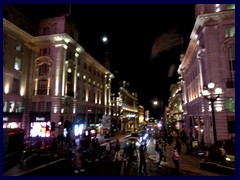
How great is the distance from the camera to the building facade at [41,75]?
32.2 metres

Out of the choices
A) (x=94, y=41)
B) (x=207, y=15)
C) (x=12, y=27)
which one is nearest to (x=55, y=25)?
(x=12, y=27)

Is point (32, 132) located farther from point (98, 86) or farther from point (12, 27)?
point (98, 86)

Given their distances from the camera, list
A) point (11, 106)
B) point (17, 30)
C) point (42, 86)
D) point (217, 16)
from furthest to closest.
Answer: point (42, 86) → point (17, 30) → point (11, 106) → point (217, 16)

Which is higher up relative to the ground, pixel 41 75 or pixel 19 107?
pixel 41 75

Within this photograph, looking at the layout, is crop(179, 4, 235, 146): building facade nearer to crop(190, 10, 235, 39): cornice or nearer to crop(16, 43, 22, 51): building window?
crop(190, 10, 235, 39): cornice

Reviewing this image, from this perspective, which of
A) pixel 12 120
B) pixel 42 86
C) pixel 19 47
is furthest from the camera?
pixel 42 86

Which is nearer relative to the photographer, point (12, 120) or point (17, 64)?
point (12, 120)

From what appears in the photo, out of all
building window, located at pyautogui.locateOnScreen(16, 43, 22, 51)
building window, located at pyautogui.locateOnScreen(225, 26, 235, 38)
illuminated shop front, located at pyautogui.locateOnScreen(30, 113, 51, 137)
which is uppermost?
building window, located at pyautogui.locateOnScreen(16, 43, 22, 51)

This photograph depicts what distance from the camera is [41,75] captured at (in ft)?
122

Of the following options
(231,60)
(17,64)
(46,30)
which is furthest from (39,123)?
(231,60)

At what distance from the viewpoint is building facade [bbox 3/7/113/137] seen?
3225 cm

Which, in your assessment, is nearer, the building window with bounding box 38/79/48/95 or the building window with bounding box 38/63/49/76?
the building window with bounding box 38/79/48/95

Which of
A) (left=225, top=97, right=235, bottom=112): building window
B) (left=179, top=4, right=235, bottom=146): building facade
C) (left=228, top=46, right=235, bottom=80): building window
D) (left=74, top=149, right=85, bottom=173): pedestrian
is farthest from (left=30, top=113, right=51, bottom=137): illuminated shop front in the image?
(left=228, top=46, right=235, bottom=80): building window

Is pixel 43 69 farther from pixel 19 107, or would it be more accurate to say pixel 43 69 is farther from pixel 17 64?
pixel 19 107
